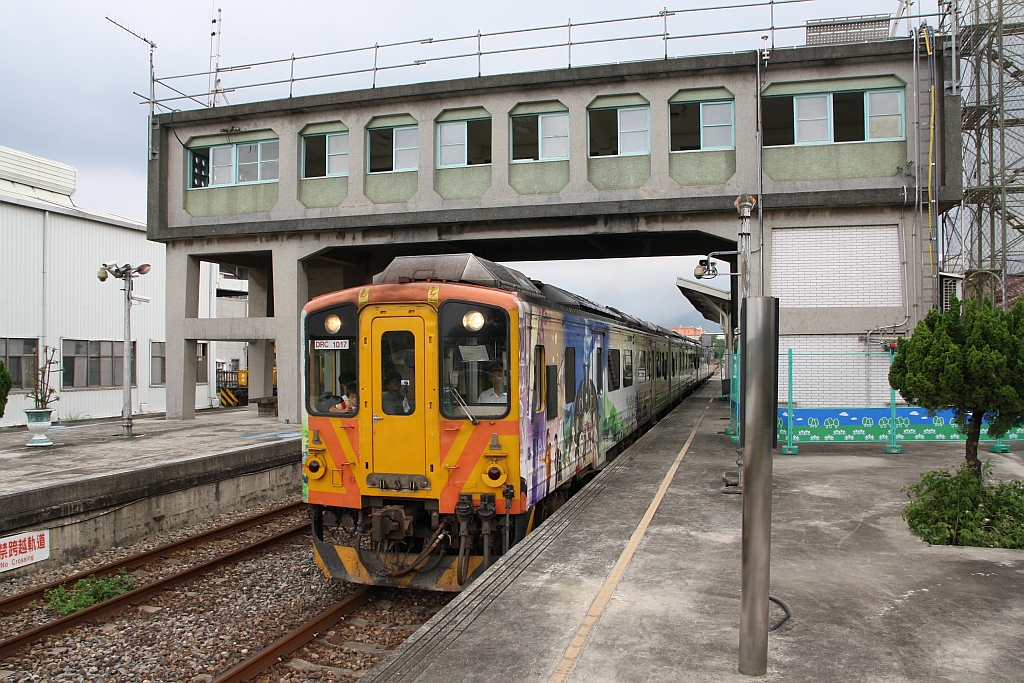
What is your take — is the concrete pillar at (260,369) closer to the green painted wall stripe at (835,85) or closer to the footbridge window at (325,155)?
the footbridge window at (325,155)

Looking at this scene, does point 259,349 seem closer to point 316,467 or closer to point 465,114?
point 465,114

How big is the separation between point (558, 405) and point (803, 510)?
3150 mm

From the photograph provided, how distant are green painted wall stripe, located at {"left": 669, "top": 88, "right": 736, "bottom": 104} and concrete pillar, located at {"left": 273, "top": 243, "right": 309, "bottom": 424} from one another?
1056 centimetres

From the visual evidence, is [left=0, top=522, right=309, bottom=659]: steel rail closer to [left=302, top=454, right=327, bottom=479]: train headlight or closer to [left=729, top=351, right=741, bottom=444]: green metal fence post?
[left=302, top=454, right=327, bottom=479]: train headlight

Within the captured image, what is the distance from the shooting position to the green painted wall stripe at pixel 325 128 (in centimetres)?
1931

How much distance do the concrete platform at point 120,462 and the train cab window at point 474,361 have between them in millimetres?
6218

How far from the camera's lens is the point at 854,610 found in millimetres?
5199

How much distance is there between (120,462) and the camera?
41.2 ft

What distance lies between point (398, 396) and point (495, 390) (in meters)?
0.94

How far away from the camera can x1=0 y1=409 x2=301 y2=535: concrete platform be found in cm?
956

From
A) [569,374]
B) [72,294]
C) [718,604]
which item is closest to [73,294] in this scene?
[72,294]

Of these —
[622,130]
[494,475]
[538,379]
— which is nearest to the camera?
[494,475]

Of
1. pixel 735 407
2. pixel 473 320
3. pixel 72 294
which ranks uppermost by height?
pixel 72 294

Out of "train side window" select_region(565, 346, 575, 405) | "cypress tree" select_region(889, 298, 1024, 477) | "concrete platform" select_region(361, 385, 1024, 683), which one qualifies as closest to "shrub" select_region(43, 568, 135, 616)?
"concrete platform" select_region(361, 385, 1024, 683)
